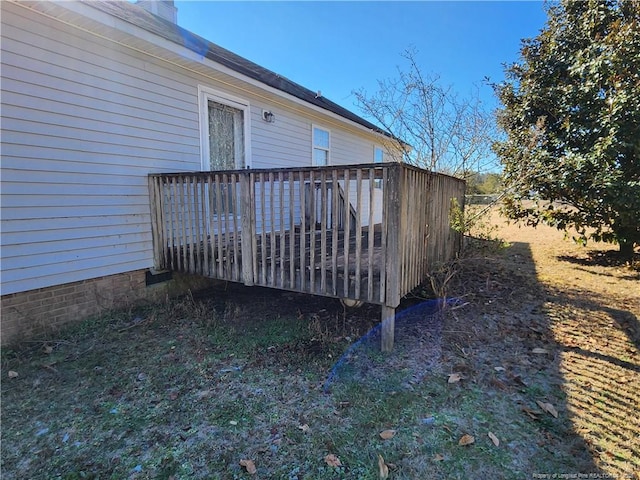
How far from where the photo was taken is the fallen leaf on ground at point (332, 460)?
196 cm

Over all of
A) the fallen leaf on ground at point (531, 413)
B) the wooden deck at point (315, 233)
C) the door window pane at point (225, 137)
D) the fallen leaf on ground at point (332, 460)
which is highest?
the door window pane at point (225, 137)

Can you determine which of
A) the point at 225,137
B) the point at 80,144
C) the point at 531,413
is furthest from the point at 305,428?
the point at 225,137

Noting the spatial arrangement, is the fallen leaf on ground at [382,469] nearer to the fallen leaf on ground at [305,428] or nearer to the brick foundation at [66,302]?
the fallen leaf on ground at [305,428]

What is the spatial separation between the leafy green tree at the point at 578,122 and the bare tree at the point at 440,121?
1.90ft

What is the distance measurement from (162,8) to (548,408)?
9.94 meters

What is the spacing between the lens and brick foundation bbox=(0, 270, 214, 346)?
341 cm

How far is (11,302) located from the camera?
3400 mm

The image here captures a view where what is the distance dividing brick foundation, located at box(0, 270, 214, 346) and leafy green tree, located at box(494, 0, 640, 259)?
6.90 m

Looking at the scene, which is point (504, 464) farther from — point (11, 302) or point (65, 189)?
point (65, 189)

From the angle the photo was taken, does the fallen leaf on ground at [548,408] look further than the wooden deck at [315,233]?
No

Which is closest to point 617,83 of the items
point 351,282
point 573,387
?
point 573,387

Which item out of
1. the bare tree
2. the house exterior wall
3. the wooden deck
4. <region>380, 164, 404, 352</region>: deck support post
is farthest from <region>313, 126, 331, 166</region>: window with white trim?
<region>380, 164, 404, 352</region>: deck support post

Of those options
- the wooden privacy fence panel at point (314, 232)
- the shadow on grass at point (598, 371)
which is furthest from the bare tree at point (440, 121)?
the shadow on grass at point (598, 371)

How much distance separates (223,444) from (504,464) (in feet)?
5.76
